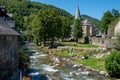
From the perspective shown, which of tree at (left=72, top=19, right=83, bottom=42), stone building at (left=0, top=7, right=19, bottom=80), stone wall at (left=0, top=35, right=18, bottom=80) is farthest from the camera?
tree at (left=72, top=19, right=83, bottom=42)

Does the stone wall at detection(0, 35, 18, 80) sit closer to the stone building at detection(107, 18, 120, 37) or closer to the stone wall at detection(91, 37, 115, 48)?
the stone wall at detection(91, 37, 115, 48)

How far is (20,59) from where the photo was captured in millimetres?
36688

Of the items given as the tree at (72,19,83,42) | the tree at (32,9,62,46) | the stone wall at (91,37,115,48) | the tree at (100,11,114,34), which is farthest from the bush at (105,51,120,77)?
the tree at (100,11,114,34)

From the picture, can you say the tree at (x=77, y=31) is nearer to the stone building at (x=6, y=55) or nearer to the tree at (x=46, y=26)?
the tree at (x=46, y=26)

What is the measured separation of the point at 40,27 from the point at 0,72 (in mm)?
62166

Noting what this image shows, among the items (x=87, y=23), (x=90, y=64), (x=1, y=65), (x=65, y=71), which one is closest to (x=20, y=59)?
(x=65, y=71)

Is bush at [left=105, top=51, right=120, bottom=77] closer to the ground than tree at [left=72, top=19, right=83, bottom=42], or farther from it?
closer to the ground

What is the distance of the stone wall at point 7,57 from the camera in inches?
1017

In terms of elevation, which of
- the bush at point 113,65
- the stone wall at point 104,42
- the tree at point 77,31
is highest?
the tree at point 77,31

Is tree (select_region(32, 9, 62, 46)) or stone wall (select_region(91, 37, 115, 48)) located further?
tree (select_region(32, 9, 62, 46))

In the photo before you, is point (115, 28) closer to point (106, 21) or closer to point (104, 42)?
point (104, 42)

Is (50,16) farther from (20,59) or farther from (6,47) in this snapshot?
(6,47)

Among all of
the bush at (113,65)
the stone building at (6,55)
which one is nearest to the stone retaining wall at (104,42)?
the bush at (113,65)

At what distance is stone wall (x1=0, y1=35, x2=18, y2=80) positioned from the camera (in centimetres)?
2582
